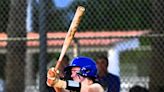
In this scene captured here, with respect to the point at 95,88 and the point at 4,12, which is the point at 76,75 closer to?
the point at 95,88

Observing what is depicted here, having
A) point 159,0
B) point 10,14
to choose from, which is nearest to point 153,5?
point 159,0

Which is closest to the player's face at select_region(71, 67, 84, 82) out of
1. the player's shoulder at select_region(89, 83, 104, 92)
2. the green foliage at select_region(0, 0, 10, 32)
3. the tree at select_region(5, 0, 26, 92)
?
the player's shoulder at select_region(89, 83, 104, 92)

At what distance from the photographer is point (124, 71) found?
1059 cm

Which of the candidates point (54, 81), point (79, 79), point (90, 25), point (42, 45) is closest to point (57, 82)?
point (54, 81)

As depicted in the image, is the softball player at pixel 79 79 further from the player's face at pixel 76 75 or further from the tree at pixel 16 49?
the tree at pixel 16 49

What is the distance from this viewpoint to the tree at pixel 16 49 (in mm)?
8617

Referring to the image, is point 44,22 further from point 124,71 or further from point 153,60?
point 124,71

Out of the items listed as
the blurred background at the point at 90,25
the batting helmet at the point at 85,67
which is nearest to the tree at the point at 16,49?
the blurred background at the point at 90,25

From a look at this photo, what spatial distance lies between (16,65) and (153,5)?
2.53 m

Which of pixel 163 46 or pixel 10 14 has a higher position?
pixel 10 14

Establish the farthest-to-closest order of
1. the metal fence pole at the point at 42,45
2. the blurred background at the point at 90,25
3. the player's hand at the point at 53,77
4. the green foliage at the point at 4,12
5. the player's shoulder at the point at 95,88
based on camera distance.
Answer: the green foliage at the point at 4,12
the blurred background at the point at 90,25
the metal fence pole at the point at 42,45
the player's shoulder at the point at 95,88
the player's hand at the point at 53,77

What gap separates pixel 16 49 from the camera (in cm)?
899

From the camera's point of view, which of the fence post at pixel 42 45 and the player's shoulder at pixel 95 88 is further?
the fence post at pixel 42 45

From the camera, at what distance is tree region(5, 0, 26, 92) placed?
862 centimetres
